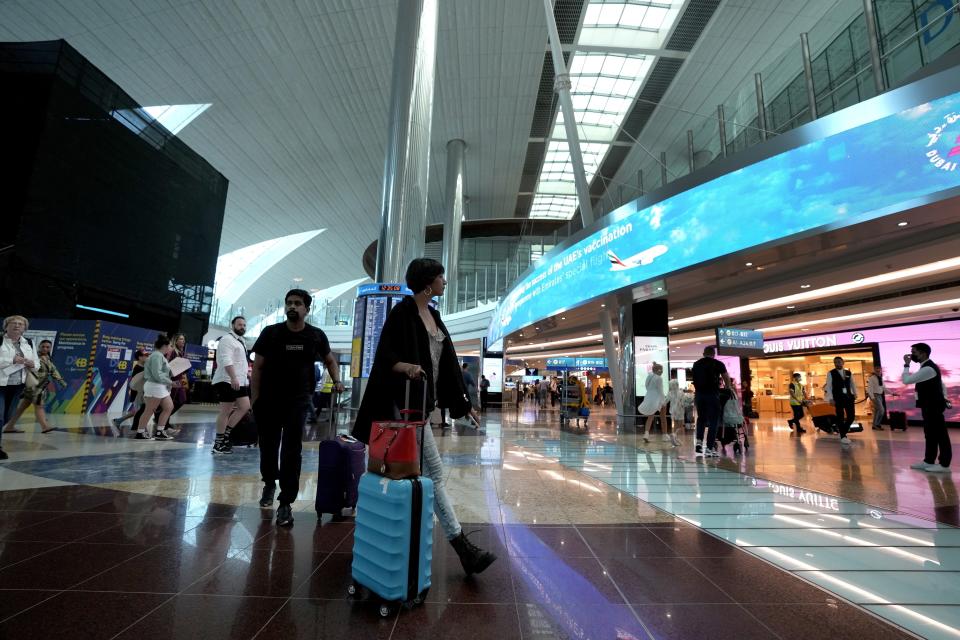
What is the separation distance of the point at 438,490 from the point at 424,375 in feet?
1.75

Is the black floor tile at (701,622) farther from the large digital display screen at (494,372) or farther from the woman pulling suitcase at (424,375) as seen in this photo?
the large digital display screen at (494,372)

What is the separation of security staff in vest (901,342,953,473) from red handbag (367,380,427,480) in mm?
5838

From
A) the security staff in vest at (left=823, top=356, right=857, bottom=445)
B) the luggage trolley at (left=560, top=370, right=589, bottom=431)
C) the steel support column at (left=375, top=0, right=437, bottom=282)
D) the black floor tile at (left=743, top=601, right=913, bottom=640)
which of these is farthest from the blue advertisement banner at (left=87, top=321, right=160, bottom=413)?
the security staff in vest at (left=823, top=356, right=857, bottom=445)

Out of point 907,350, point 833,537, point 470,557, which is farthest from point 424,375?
point 907,350

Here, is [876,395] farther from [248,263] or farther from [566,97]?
[248,263]

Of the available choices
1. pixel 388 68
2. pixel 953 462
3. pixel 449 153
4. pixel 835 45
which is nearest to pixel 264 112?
pixel 388 68

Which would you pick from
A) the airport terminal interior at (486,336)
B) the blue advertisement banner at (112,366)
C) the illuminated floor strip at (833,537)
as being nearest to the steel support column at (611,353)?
the airport terminal interior at (486,336)

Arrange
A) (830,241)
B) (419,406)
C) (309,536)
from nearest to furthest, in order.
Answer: (419,406)
(309,536)
(830,241)

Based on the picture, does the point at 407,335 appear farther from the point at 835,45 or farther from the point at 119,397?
the point at 119,397

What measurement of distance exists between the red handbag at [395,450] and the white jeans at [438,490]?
21cm

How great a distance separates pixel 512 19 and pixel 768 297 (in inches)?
489

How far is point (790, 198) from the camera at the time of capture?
5.79 m

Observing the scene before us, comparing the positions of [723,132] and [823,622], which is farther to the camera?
[723,132]

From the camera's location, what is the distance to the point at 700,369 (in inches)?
247
